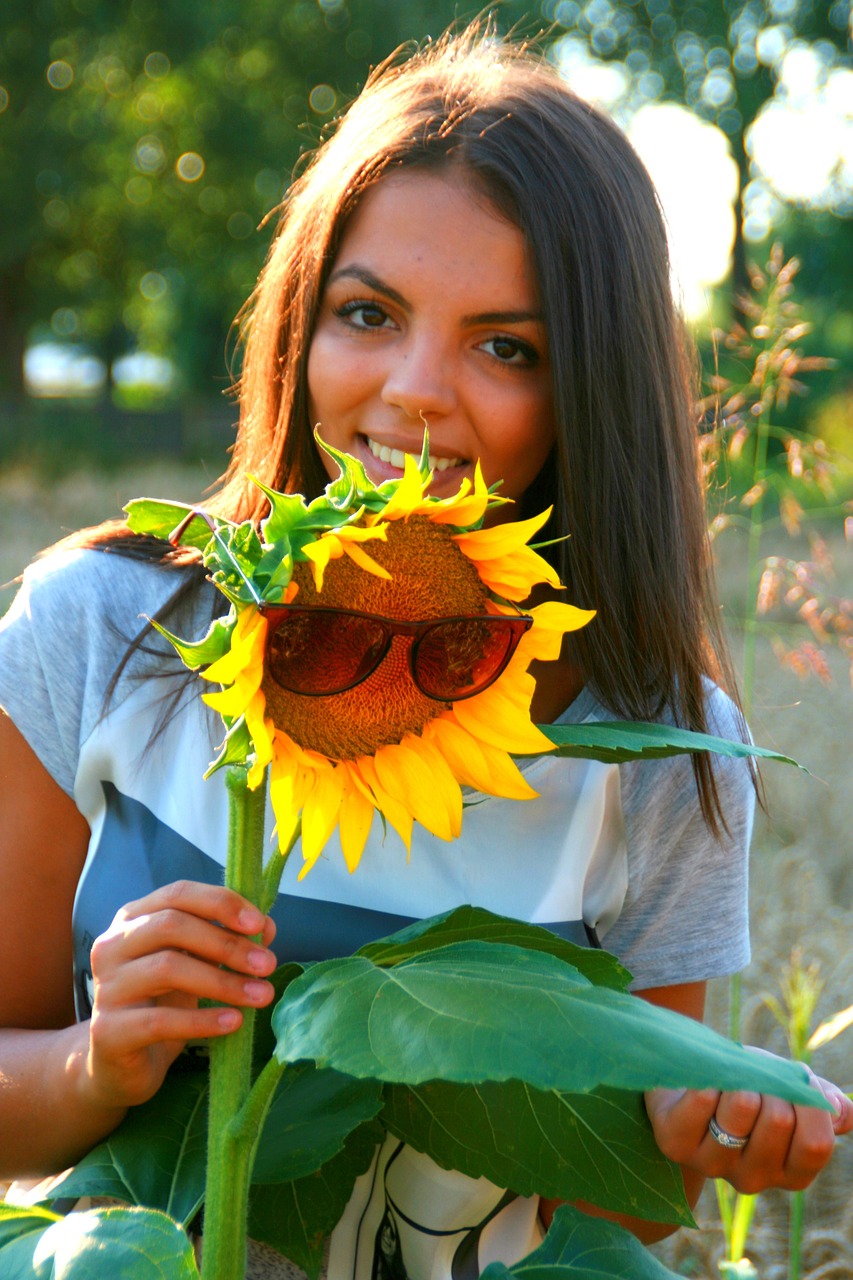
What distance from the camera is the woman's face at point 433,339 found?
1450 millimetres

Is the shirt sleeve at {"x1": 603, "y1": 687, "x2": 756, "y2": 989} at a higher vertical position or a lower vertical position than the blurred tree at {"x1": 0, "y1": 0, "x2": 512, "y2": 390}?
lower

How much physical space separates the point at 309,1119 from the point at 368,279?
917 mm

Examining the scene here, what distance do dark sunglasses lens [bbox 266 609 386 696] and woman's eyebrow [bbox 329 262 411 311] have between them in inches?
28.5

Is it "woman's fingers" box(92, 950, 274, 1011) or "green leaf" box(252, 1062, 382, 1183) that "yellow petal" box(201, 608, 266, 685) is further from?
"green leaf" box(252, 1062, 382, 1183)

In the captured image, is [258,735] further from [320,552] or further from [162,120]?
[162,120]

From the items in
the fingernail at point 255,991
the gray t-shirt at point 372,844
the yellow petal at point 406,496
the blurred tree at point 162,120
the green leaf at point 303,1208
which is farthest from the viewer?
the blurred tree at point 162,120

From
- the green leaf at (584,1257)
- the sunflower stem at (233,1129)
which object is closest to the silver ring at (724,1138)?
the green leaf at (584,1257)

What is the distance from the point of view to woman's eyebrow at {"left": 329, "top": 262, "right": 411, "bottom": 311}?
4.85ft

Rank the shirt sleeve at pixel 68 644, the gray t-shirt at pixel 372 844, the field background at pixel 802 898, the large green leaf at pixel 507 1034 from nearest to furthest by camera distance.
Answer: the large green leaf at pixel 507 1034, the gray t-shirt at pixel 372 844, the shirt sleeve at pixel 68 644, the field background at pixel 802 898

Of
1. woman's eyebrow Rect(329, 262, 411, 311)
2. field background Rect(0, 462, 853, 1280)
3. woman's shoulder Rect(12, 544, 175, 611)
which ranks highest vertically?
woman's eyebrow Rect(329, 262, 411, 311)

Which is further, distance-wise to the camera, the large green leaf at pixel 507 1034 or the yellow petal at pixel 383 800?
the yellow petal at pixel 383 800

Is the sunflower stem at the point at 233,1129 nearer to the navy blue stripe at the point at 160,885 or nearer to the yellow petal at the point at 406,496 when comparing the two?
the yellow petal at the point at 406,496

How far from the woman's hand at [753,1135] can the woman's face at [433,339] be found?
71 centimetres

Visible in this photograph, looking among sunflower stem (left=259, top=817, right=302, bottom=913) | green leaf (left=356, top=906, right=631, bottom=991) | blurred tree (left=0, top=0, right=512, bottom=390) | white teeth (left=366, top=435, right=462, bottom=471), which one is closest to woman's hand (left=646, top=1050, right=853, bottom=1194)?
green leaf (left=356, top=906, right=631, bottom=991)
